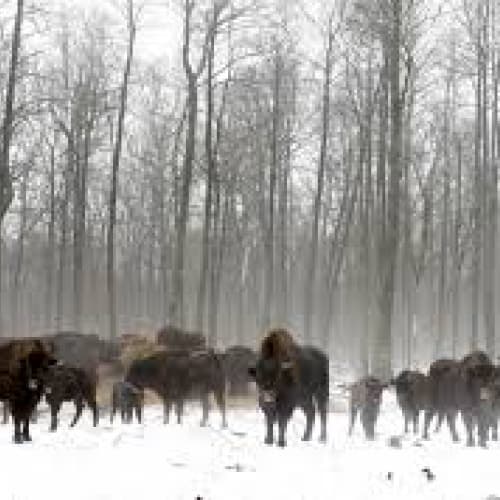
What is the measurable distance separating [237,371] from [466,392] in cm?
821

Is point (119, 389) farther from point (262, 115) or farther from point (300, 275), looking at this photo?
point (300, 275)

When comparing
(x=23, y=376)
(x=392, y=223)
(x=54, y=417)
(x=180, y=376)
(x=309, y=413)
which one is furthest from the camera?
(x=392, y=223)

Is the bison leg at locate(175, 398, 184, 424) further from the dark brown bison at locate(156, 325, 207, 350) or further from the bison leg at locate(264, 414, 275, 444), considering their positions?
the dark brown bison at locate(156, 325, 207, 350)

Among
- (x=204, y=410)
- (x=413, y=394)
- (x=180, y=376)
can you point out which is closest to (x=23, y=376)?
(x=204, y=410)

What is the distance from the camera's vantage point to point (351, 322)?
66688mm

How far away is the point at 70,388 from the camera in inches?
747

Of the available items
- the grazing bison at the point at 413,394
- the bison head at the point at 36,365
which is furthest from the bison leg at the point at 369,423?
the bison head at the point at 36,365

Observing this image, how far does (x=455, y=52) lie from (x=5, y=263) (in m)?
40.7

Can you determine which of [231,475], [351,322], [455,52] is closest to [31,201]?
[351,322]

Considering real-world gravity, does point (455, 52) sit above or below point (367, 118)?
above

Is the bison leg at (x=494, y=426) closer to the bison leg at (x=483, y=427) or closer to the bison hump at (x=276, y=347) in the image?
the bison leg at (x=483, y=427)

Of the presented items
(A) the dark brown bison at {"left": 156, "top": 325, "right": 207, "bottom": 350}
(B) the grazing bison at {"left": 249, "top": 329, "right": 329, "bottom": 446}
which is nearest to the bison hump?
(B) the grazing bison at {"left": 249, "top": 329, "right": 329, "bottom": 446}

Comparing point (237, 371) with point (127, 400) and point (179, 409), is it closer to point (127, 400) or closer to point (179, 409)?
point (179, 409)

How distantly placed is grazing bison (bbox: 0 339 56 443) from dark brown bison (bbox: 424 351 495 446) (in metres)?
8.46
